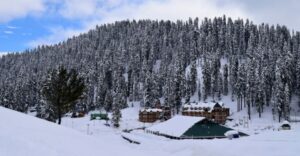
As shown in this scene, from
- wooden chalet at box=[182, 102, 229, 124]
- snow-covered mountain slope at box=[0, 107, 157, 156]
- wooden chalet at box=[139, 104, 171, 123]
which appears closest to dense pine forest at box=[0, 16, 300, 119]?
wooden chalet at box=[139, 104, 171, 123]

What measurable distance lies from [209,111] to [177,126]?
156 feet

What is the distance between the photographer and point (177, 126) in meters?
79.1

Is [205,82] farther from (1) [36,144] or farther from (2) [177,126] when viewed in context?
(1) [36,144]

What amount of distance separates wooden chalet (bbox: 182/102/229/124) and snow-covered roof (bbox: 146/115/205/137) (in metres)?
38.2

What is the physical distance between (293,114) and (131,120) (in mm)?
58934

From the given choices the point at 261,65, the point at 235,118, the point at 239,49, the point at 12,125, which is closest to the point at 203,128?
the point at 235,118

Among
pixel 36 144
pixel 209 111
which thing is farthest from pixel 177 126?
pixel 36 144

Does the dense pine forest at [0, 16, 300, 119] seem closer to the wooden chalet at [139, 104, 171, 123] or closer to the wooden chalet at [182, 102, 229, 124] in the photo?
the wooden chalet at [139, 104, 171, 123]

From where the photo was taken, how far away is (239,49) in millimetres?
196500

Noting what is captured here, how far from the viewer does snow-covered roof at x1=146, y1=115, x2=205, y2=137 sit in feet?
246

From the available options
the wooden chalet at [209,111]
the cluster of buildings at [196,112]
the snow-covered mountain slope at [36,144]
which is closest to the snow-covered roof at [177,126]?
the cluster of buildings at [196,112]

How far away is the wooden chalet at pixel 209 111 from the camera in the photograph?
122500mm

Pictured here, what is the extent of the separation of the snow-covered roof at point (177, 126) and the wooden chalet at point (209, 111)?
3816cm

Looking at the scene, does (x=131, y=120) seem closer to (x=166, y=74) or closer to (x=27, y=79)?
(x=166, y=74)
